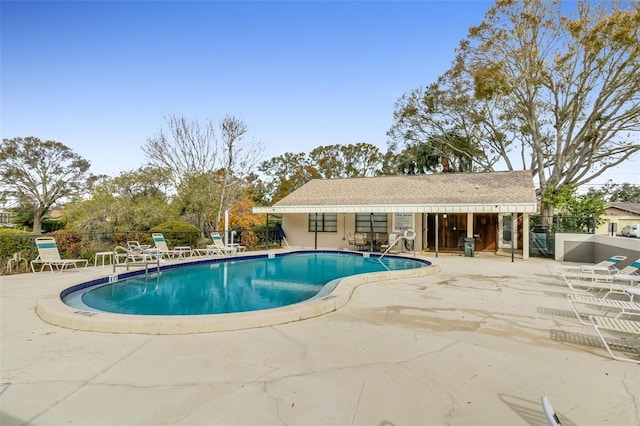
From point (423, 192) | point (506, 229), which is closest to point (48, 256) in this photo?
point (423, 192)

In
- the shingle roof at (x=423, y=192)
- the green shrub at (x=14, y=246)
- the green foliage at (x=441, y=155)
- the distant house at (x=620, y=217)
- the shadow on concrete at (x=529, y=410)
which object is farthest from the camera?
the distant house at (x=620, y=217)

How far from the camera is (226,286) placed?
952 centimetres

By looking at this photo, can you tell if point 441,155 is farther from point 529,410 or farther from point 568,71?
point 529,410

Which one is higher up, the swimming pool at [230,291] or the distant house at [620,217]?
the distant house at [620,217]

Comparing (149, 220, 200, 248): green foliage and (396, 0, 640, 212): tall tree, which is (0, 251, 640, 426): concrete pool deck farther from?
(396, 0, 640, 212): tall tree

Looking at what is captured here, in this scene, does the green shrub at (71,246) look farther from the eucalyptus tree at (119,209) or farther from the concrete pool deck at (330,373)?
the concrete pool deck at (330,373)

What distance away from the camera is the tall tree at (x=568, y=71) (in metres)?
17.0

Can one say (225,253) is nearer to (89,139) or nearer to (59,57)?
(59,57)

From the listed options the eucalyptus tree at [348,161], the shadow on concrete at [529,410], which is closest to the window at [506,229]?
the eucalyptus tree at [348,161]

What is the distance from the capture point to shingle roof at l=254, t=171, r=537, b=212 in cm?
1602

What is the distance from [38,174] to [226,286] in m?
35.2

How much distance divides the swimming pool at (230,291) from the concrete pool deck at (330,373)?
0.19 meters

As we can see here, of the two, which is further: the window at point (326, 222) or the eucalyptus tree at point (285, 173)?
the eucalyptus tree at point (285, 173)

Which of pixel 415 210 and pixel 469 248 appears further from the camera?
pixel 415 210
